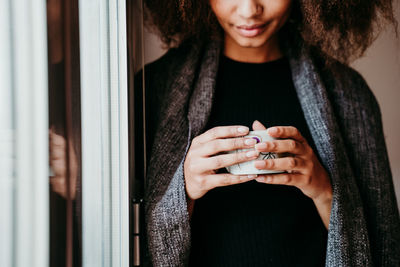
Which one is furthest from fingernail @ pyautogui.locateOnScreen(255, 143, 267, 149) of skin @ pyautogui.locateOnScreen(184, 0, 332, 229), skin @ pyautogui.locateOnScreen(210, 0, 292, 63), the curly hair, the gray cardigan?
the curly hair

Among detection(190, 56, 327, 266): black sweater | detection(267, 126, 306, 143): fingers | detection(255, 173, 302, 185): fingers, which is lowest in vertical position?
detection(190, 56, 327, 266): black sweater

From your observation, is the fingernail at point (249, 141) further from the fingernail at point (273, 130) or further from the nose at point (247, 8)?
the nose at point (247, 8)

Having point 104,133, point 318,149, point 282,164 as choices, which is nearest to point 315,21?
point 318,149

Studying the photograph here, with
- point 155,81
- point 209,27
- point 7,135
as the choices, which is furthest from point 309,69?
point 7,135

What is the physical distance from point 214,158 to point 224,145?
32 millimetres

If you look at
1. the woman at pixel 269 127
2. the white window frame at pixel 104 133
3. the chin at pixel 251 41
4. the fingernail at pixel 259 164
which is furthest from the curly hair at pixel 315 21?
the fingernail at pixel 259 164

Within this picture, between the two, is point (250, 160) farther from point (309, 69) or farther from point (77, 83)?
point (309, 69)

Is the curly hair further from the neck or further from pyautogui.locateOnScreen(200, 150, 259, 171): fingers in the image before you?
pyautogui.locateOnScreen(200, 150, 259, 171): fingers

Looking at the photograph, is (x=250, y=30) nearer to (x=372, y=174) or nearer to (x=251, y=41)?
(x=251, y=41)

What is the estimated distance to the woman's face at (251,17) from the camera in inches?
30.8

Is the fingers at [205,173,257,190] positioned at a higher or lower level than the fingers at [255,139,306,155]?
lower

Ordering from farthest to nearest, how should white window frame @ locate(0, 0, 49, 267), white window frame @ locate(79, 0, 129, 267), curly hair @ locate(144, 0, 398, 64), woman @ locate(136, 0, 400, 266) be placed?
1. curly hair @ locate(144, 0, 398, 64)
2. woman @ locate(136, 0, 400, 266)
3. white window frame @ locate(79, 0, 129, 267)
4. white window frame @ locate(0, 0, 49, 267)

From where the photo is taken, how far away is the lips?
0.81 meters

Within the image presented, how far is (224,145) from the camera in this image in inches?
25.2
